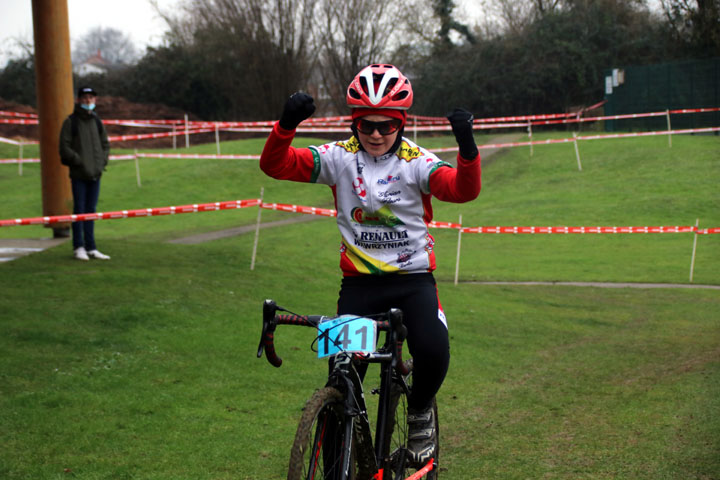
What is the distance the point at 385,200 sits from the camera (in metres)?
4.47

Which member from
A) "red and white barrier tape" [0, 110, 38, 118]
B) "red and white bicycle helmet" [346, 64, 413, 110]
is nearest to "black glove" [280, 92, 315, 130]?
"red and white bicycle helmet" [346, 64, 413, 110]

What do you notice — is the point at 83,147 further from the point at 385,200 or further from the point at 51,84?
the point at 385,200

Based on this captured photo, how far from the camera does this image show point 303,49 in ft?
145

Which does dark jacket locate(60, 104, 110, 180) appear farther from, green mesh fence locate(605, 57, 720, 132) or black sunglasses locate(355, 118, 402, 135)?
green mesh fence locate(605, 57, 720, 132)

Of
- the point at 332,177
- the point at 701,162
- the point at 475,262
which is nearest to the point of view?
the point at 332,177

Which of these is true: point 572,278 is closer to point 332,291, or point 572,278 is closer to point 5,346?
point 332,291

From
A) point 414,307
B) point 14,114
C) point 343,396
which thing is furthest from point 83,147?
point 14,114

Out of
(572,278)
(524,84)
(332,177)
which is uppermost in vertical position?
(524,84)

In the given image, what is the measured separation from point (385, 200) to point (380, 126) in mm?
378

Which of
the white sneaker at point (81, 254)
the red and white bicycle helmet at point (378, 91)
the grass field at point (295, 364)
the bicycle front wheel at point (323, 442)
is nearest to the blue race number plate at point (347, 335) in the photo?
the bicycle front wheel at point (323, 442)

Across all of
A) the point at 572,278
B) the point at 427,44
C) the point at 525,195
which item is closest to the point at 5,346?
the point at 572,278

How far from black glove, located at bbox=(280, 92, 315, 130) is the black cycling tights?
897 mm

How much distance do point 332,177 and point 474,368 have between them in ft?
15.7

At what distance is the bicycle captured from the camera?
388 cm
